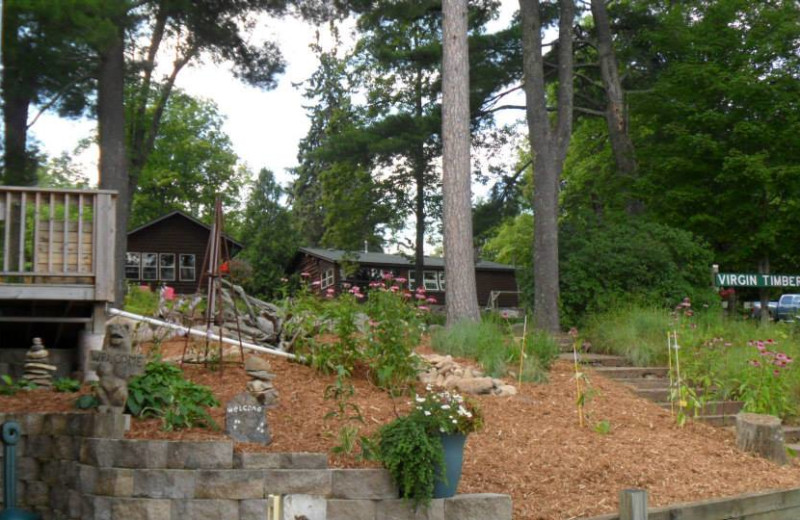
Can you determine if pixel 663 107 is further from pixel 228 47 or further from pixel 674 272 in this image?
pixel 228 47

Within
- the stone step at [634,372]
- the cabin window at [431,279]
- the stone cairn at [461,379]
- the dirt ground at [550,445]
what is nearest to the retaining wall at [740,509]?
the dirt ground at [550,445]

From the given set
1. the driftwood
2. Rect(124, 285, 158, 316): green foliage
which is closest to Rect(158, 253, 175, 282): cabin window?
Rect(124, 285, 158, 316): green foliage

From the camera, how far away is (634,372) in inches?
427

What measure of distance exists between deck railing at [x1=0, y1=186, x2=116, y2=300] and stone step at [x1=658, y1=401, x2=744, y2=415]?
246 inches

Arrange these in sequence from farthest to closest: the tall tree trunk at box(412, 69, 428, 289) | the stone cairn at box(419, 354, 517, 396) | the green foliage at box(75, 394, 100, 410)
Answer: the tall tree trunk at box(412, 69, 428, 289) → the stone cairn at box(419, 354, 517, 396) → the green foliage at box(75, 394, 100, 410)

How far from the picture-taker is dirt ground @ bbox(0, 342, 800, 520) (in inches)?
244

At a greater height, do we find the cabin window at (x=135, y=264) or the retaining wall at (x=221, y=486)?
the cabin window at (x=135, y=264)

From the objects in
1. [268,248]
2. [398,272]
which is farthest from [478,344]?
[268,248]

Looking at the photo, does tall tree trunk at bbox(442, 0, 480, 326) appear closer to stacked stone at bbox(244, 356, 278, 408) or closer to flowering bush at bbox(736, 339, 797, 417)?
flowering bush at bbox(736, 339, 797, 417)

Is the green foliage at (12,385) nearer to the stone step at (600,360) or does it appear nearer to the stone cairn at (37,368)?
the stone cairn at (37,368)

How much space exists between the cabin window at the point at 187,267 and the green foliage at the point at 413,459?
29331mm

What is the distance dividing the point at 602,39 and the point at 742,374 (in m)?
11.3

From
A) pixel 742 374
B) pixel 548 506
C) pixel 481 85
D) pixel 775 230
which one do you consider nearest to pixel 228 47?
pixel 481 85

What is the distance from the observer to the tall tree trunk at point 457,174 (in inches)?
496
